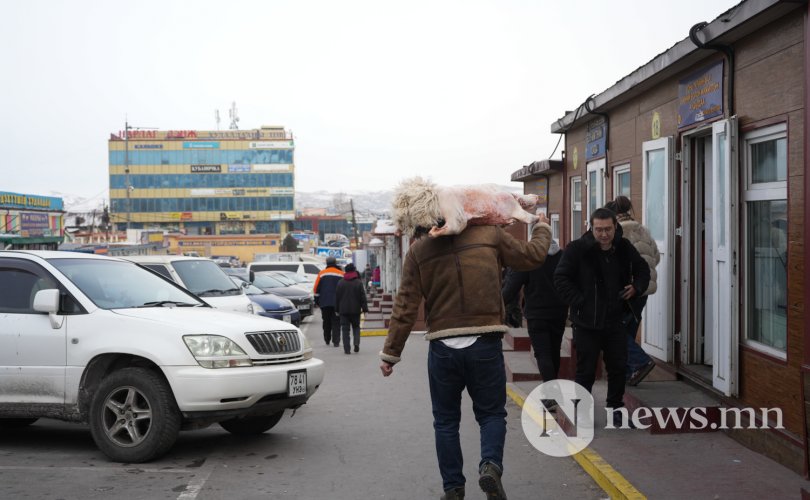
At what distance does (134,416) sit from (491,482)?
3.20m

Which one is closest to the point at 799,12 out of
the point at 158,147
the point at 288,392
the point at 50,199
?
the point at 288,392

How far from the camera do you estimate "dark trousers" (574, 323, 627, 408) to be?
6977 mm

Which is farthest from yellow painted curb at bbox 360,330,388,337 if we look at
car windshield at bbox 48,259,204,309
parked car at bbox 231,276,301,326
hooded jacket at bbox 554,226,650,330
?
hooded jacket at bbox 554,226,650,330

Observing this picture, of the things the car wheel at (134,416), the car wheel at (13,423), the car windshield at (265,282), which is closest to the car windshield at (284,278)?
the car windshield at (265,282)

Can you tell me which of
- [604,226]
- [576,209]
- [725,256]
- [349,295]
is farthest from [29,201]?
[725,256]

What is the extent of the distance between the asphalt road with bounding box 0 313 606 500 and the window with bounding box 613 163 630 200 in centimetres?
358

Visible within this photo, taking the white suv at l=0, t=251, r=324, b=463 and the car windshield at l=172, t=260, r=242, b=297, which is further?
the car windshield at l=172, t=260, r=242, b=297

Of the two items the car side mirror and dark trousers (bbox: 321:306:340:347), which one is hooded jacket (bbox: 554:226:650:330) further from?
dark trousers (bbox: 321:306:340:347)

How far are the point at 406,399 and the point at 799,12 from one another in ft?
19.7

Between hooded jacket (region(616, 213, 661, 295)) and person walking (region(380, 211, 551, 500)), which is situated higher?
hooded jacket (region(616, 213, 661, 295))

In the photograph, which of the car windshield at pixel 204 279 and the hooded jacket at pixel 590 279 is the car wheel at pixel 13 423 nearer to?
the hooded jacket at pixel 590 279

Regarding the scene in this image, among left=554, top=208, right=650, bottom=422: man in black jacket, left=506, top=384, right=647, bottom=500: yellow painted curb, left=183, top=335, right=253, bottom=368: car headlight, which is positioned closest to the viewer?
left=506, top=384, right=647, bottom=500: yellow painted curb

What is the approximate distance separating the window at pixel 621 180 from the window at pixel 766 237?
389cm

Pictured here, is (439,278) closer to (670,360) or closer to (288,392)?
(288,392)
